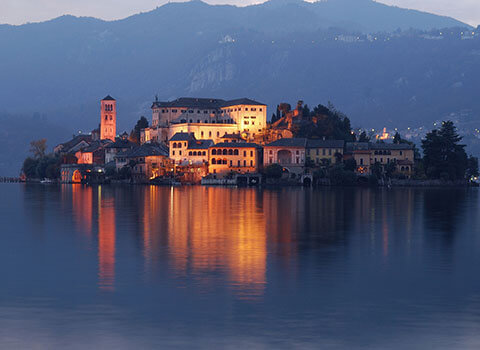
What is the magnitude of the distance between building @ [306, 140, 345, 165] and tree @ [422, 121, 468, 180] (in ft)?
56.1

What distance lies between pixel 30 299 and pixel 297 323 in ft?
32.2

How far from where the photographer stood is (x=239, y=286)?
28047 millimetres

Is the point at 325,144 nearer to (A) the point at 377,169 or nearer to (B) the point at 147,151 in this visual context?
(A) the point at 377,169

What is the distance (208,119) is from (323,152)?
38.2m

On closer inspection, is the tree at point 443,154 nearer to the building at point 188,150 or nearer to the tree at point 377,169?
the tree at point 377,169

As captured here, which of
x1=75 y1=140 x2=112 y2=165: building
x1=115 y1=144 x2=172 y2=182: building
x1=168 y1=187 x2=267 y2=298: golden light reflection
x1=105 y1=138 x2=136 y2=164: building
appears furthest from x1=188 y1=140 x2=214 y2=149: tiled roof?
x1=168 y1=187 x2=267 y2=298: golden light reflection

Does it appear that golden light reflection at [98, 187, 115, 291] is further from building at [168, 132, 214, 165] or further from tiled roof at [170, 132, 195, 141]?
tiled roof at [170, 132, 195, 141]

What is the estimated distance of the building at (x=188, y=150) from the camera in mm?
151750

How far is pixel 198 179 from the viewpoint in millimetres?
152875

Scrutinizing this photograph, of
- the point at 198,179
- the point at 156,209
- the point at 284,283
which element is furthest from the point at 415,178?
the point at 284,283

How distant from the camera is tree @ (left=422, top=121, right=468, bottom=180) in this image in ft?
447

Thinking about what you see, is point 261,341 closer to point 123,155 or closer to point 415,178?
point 415,178

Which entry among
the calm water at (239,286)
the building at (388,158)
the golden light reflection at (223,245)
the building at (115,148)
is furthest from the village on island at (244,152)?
the calm water at (239,286)

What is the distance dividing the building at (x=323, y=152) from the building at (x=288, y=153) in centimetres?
148
